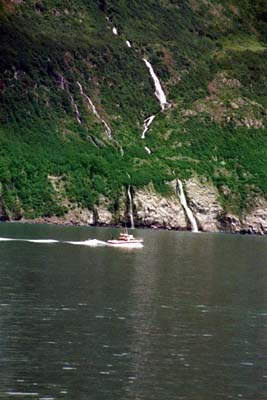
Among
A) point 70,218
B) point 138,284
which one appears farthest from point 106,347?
point 70,218

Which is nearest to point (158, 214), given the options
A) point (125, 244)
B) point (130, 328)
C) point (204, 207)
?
point (204, 207)

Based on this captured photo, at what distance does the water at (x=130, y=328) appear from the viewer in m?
50.4

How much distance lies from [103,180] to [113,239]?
174 feet

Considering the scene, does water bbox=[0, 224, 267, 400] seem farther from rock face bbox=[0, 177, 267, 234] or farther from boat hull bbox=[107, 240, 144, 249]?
rock face bbox=[0, 177, 267, 234]

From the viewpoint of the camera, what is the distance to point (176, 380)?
51.7m

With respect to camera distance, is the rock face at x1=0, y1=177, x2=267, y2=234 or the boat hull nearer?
the boat hull

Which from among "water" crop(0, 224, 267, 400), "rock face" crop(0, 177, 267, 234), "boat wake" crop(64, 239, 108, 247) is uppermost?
"rock face" crop(0, 177, 267, 234)

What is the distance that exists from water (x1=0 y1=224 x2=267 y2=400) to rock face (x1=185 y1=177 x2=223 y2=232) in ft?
271

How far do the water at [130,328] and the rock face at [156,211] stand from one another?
7816cm

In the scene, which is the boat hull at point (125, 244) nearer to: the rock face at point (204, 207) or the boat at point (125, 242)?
the boat at point (125, 242)

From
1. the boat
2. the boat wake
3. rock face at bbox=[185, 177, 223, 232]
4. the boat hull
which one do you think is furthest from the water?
rock face at bbox=[185, 177, 223, 232]

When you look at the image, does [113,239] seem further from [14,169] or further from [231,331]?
[231,331]

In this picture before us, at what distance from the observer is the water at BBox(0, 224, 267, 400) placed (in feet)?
165

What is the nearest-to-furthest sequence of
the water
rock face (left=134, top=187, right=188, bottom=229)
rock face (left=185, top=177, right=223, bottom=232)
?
1. the water
2. rock face (left=134, top=187, right=188, bottom=229)
3. rock face (left=185, top=177, right=223, bottom=232)
